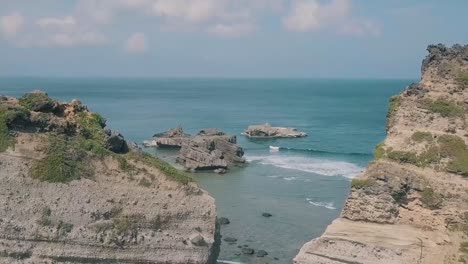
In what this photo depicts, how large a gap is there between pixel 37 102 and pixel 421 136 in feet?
73.6

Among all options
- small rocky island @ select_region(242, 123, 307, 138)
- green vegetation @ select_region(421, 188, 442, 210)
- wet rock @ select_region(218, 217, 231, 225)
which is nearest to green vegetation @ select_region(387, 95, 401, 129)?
green vegetation @ select_region(421, 188, 442, 210)

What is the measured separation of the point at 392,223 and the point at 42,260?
1820 cm

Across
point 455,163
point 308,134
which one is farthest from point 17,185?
point 308,134

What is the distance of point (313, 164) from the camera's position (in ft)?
261

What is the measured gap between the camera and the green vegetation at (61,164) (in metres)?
32.4

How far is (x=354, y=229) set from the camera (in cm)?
Result: 2891

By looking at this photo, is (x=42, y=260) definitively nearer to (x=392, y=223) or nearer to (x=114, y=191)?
(x=114, y=191)

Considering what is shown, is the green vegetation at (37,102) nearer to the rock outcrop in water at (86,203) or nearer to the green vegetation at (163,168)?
the rock outcrop in water at (86,203)

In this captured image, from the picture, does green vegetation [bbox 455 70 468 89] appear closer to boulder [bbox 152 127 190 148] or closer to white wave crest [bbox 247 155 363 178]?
white wave crest [bbox 247 155 363 178]

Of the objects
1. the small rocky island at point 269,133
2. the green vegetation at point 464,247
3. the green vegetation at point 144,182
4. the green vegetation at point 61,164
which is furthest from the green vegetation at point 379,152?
the small rocky island at point 269,133

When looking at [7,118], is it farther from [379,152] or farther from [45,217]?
[379,152]

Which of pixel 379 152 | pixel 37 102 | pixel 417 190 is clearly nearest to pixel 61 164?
pixel 37 102

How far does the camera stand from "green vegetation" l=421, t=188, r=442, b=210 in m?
28.1

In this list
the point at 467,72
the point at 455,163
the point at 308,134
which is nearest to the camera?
the point at 455,163
